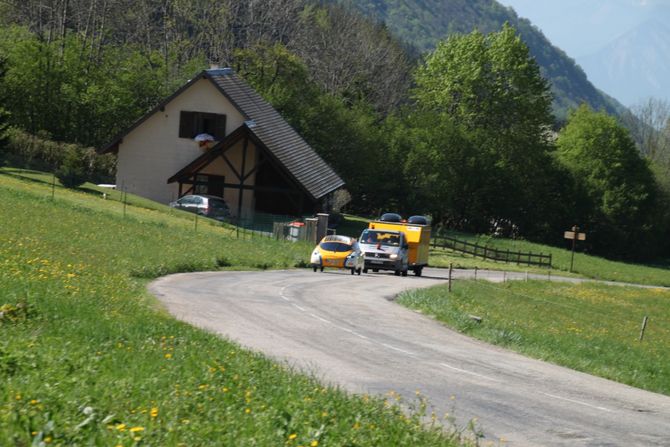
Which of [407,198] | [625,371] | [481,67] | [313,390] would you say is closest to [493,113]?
[481,67]

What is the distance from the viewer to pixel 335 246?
4397cm

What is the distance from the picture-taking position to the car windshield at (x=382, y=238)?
151ft

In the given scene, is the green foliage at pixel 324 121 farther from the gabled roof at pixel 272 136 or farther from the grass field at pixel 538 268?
Result: the gabled roof at pixel 272 136

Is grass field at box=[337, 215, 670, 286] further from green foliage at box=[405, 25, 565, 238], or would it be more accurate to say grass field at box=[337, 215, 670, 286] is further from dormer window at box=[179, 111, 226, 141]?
dormer window at box=[179, 111, 226, 141]

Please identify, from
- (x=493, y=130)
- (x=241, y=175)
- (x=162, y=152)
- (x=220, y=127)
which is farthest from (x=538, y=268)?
(x=162, y=152)

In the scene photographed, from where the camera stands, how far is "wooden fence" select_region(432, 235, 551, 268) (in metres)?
72.6

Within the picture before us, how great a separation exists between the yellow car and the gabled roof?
1525 cm

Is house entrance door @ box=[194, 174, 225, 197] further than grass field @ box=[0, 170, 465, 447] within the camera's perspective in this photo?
Yes

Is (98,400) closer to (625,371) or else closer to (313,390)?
(313,390)

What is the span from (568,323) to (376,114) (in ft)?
193

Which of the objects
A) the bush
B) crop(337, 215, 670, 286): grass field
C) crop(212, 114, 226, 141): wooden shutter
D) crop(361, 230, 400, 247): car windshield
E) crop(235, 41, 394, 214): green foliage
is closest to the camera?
crop(361, 230, 400, 247): car windshield

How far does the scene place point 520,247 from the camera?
272ft

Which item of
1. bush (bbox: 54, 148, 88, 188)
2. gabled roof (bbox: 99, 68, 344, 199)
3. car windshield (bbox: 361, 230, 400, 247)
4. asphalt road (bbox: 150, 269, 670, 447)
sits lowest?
asphalt road (bbox: 150, 269, 670, 447)

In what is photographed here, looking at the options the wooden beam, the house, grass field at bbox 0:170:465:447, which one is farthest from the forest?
grass field at bbox 0:170:465:447
